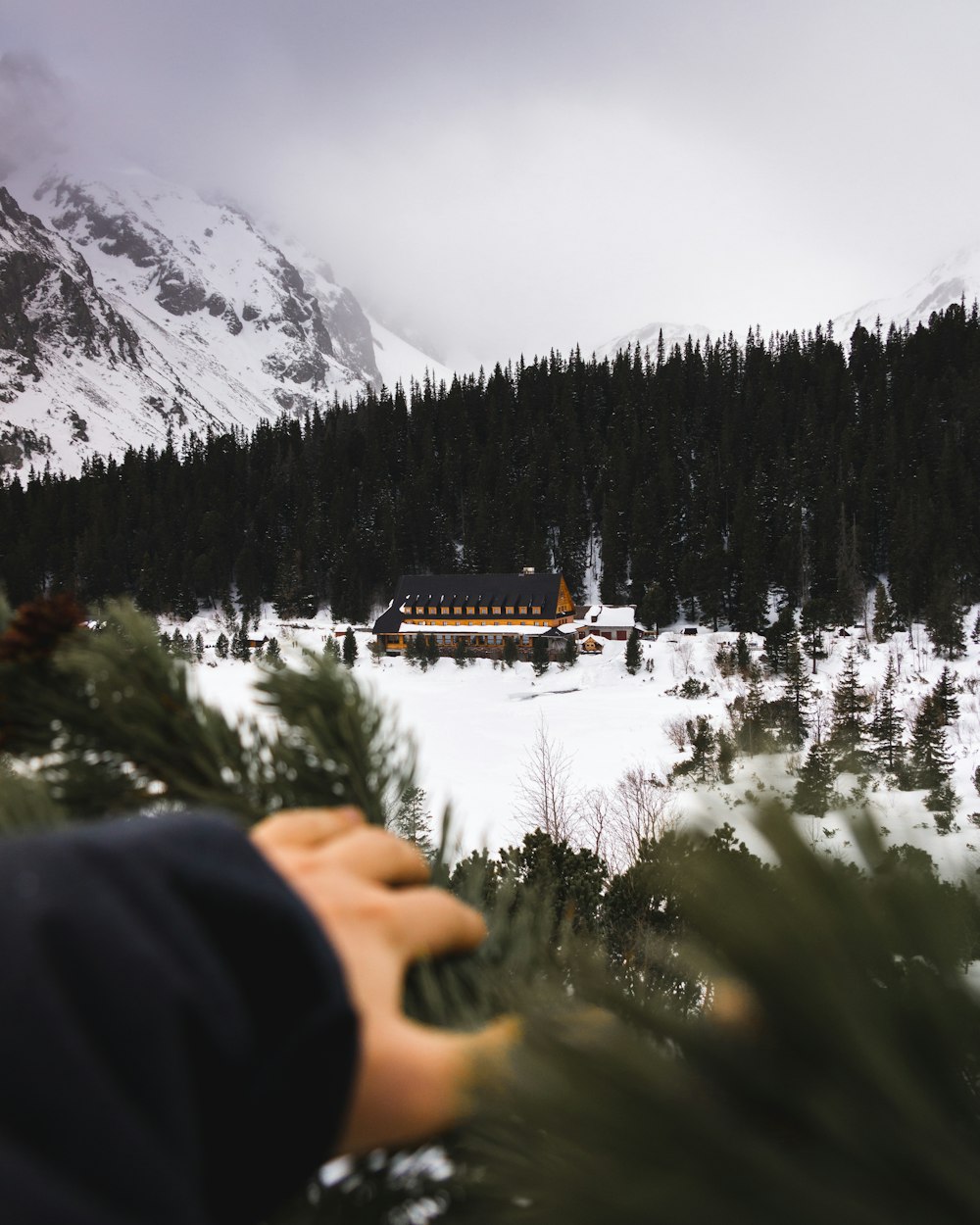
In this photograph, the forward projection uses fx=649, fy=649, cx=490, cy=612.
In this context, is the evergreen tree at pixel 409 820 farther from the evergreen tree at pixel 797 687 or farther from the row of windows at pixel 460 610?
the row of windows at pixel 460 610

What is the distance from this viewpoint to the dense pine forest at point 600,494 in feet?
117

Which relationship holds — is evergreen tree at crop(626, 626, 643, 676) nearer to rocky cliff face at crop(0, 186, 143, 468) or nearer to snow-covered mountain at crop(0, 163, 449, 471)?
snow-covered mountain at crop(0, 163, 449, 471)

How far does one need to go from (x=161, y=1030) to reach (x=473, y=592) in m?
34.5

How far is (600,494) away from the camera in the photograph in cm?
4644

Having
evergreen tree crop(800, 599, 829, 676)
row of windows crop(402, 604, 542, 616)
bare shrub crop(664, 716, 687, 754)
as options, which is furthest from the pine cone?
row of windows crop(402, 604, 542, 616)

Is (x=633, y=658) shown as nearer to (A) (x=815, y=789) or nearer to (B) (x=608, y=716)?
(B) (x=608, y=716)

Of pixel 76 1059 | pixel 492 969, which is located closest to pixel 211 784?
pixel 492 969

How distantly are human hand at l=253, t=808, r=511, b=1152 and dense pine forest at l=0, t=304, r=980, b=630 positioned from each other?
32537 millimetres

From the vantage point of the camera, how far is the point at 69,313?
107m

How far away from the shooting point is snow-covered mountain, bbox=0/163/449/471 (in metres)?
96.0

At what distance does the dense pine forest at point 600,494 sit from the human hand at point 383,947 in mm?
32537

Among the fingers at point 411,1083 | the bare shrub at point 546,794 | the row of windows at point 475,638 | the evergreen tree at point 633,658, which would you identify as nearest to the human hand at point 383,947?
the fingers at point 411,1083

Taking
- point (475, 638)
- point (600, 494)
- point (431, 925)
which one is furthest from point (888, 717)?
point (600, 494)

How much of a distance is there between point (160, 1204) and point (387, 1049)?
14 cm
